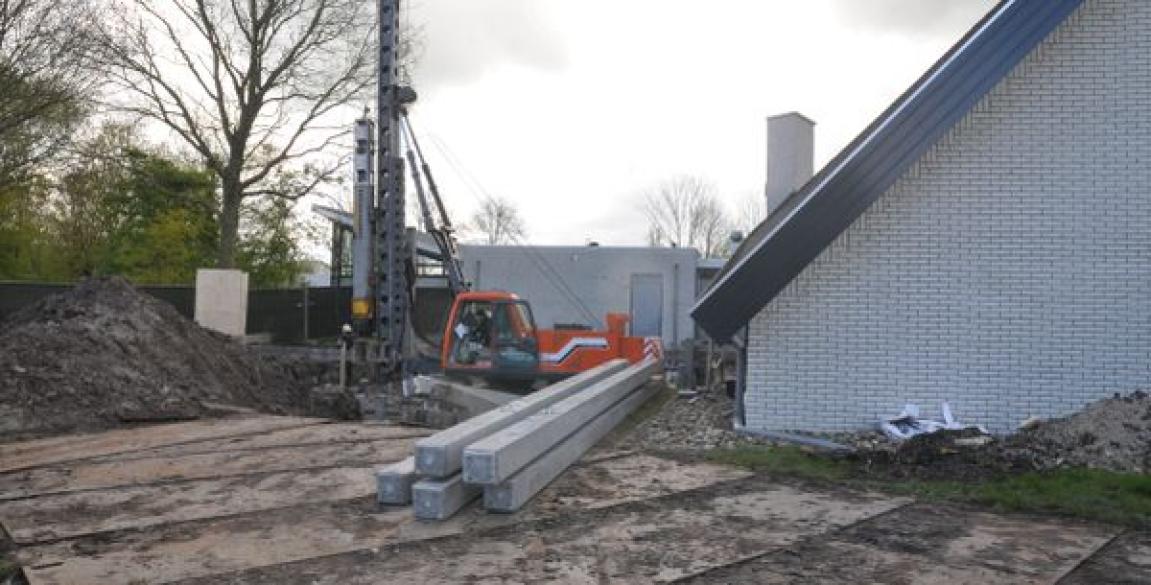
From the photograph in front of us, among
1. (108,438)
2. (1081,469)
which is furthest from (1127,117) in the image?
(108,438)

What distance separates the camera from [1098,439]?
8789 millimetres

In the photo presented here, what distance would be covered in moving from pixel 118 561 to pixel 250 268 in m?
33.0

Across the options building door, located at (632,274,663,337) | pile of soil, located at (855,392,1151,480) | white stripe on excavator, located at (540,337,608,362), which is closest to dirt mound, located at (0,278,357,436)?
white stripe on excavator, located at (540,337,608,362)

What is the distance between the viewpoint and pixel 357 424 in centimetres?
1283

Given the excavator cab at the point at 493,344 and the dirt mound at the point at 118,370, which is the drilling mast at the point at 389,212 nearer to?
the dirt mound at the point at 118,370

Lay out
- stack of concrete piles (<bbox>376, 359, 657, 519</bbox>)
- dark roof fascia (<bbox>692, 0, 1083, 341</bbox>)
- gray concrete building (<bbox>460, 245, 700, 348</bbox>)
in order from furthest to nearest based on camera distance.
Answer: gray concrete building (<bbox>460, 245, 700, 348</bbox>)
dark roof fascia (<bbox>692, 0, 1083, 341</bbox>)
stack of concrete piles (<bbox>376, 359, 657, 519</bbox>)

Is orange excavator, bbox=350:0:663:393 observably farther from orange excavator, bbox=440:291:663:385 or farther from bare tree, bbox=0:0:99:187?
bare tree, bbox=0:0:99:187

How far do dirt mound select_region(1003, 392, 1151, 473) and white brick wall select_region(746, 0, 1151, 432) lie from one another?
618 mm

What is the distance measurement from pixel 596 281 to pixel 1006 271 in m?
17.7

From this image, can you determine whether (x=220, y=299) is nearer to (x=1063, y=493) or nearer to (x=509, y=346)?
(x=509, y=346)

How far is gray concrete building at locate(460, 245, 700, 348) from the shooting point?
26.8 metres

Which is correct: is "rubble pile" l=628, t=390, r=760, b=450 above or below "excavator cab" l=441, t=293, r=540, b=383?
below

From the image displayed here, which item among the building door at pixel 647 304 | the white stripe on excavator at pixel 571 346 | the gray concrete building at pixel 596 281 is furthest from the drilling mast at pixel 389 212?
→ the building door at pixel 647 304

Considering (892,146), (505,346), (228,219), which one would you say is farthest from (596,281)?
(892,146)
